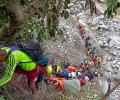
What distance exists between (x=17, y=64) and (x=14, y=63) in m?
0.15

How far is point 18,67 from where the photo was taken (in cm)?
498

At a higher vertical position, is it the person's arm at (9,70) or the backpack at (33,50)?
the backpack at (33,50)

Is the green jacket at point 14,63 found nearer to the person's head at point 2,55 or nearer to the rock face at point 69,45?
the person's head at point 2,55

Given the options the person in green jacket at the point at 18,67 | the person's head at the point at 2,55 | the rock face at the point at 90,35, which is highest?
the person's head at the point at 2,55

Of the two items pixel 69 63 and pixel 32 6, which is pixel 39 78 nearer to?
pixel 32 6

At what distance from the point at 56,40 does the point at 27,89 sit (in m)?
6.15

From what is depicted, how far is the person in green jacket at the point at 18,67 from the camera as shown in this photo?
15.2 feet

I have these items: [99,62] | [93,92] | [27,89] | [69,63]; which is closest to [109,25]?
[99,62]

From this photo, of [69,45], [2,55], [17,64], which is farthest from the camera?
[69,45]

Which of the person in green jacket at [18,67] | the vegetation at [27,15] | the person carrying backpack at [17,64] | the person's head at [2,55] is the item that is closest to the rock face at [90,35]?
the vegetation at [27,15]

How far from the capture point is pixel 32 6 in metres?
4.40

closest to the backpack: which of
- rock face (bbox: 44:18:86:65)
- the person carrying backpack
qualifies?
the person carrying backpack

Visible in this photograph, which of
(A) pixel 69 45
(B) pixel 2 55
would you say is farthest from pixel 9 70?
(A) pixel 69 45

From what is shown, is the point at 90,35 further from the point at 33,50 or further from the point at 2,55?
the point at 2,55
